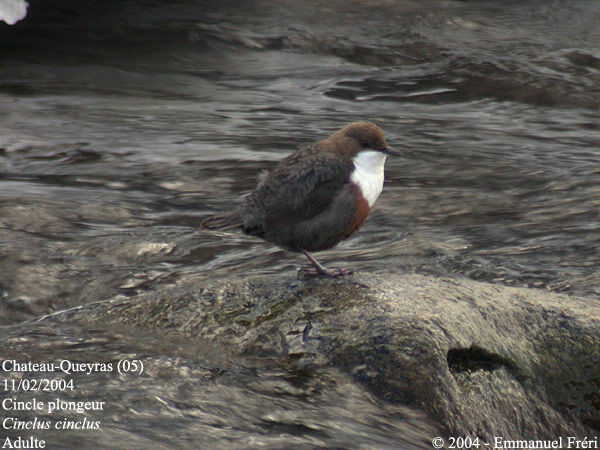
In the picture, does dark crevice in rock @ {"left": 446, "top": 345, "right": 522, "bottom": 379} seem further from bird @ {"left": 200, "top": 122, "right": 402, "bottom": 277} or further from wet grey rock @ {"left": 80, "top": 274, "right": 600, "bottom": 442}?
bird @ {"left": 200, "top": 122, "right": 402, "bottom": 277}

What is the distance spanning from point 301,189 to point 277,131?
4.66 meters

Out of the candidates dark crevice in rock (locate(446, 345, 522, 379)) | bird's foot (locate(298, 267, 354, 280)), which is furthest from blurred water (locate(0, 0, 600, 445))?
dark crevice in rock (locate(446, 345, 522, 379))

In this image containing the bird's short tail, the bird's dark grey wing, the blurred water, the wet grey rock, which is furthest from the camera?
the blurred water

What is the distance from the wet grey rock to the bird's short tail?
347 mm

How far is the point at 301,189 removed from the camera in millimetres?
3941

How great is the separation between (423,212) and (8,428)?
405 centimetres

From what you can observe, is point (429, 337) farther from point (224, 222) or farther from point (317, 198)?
point (224, 222)

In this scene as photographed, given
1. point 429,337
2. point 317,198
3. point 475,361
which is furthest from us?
point 317,198

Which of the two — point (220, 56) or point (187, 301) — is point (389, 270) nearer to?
point (187, 301)

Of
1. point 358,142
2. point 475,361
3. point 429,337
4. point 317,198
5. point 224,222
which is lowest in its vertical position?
point 475,361

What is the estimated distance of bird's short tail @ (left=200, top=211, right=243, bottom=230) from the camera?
4047mm

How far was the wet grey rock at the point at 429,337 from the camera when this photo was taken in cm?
316

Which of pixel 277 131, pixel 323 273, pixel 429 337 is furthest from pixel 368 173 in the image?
pixel 277 131

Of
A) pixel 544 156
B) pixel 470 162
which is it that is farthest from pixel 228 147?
pixel 544 156
